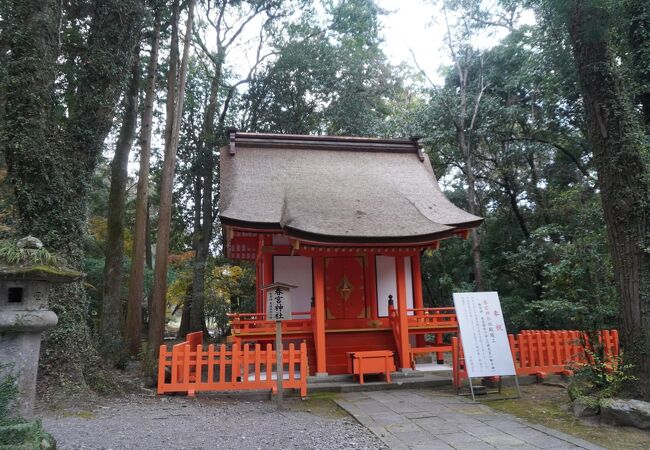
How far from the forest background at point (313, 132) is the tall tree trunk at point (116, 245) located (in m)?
0.05

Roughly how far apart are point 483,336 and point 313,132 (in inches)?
570

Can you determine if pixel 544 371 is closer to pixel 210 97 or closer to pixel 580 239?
pixel 580 239

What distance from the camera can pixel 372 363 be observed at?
803cm

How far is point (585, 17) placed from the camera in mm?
6180

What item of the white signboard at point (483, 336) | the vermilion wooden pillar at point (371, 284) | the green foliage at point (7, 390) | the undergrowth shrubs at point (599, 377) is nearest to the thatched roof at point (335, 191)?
the vermilion wooden pillar at point (371, 284)

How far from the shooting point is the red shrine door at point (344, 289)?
10039 mm

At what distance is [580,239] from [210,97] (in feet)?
53.6

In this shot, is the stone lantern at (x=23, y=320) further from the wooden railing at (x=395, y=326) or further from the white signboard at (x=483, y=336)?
the wooden railing at (x=395, y=326)

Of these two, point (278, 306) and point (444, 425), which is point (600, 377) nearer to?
point (444, 425)

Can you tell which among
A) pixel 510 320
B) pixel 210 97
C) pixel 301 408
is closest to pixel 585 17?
pixel 301 408

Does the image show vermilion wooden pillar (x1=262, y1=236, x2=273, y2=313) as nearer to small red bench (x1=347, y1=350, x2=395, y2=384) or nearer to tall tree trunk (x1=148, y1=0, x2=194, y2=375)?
tall tree trunk (x1=148, y1=0, x2=194, y2=375)

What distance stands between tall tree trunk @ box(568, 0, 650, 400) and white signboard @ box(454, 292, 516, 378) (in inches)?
70.6

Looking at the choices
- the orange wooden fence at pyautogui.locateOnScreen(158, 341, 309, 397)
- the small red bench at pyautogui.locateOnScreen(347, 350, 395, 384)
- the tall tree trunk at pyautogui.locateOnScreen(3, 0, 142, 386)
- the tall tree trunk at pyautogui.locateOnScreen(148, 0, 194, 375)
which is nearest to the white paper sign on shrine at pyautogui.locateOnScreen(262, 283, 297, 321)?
the orange wooden fence at pyautogui.locateOnScreen(158, 341, 309, 397)

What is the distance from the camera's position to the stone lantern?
407 cm
